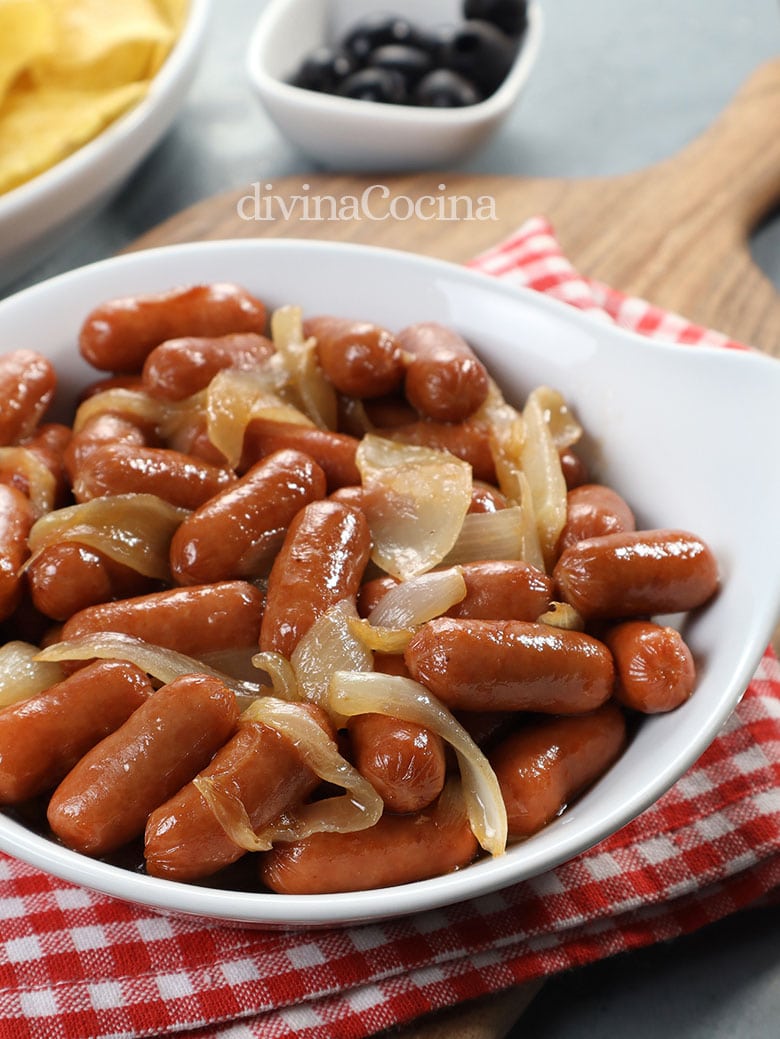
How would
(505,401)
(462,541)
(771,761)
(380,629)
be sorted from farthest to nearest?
(505,401), (771,761), (462,541), (380,629)

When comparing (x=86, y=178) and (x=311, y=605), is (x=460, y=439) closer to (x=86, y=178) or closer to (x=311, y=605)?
(x=311, y=605)

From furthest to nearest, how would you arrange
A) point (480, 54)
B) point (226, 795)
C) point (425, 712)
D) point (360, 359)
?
point (480, 54), point (360, 359), point (425, 712), point (226, 795)

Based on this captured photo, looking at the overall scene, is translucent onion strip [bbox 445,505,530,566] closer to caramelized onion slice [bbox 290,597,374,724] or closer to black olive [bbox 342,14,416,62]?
caramelized onion slice [bbox 290,597,374,724]

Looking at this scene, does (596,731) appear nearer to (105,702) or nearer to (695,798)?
(695,798)

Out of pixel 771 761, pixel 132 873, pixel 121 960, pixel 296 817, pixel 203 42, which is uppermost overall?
pixel 203 42

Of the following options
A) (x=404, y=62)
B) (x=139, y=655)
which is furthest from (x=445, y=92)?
(x=139, y=655)

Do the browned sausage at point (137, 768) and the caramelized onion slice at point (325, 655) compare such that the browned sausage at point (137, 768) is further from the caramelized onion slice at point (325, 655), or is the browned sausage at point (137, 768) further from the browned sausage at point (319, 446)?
the browned sausage at point (319, 446)

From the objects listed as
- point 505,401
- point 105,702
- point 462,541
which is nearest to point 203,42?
point 505,401
